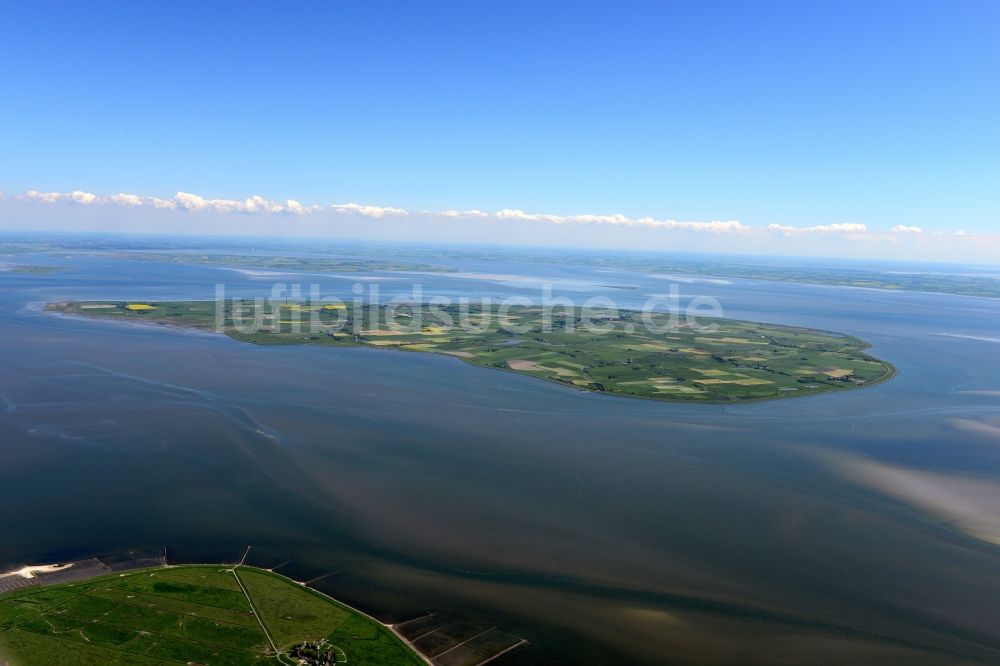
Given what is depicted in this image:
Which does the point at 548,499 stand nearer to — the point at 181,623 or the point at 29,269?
the point at 181,623

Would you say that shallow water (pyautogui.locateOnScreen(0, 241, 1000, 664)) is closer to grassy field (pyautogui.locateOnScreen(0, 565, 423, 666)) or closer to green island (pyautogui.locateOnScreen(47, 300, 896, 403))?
grassy field (pyautogui.locateOnScreen(0, 565, 423, 666))

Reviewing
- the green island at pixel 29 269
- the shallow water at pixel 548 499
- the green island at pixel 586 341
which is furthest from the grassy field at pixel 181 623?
the green island at pixel 29 269

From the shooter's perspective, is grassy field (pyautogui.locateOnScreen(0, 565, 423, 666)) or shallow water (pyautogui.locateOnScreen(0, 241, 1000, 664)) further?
shallow water (pyautogui.locateOnScreen(0, 241, 1000, 664))

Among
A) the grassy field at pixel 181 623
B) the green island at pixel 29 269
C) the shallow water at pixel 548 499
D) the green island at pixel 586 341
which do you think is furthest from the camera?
the green island at pixel 29 269

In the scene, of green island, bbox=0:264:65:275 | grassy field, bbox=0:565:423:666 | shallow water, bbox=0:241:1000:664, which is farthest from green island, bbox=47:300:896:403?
green island, bbox=0:264:65:275

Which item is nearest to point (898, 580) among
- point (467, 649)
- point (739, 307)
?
point (467, 649)

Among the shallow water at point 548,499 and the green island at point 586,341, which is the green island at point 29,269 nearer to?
the green island at point 586,341
